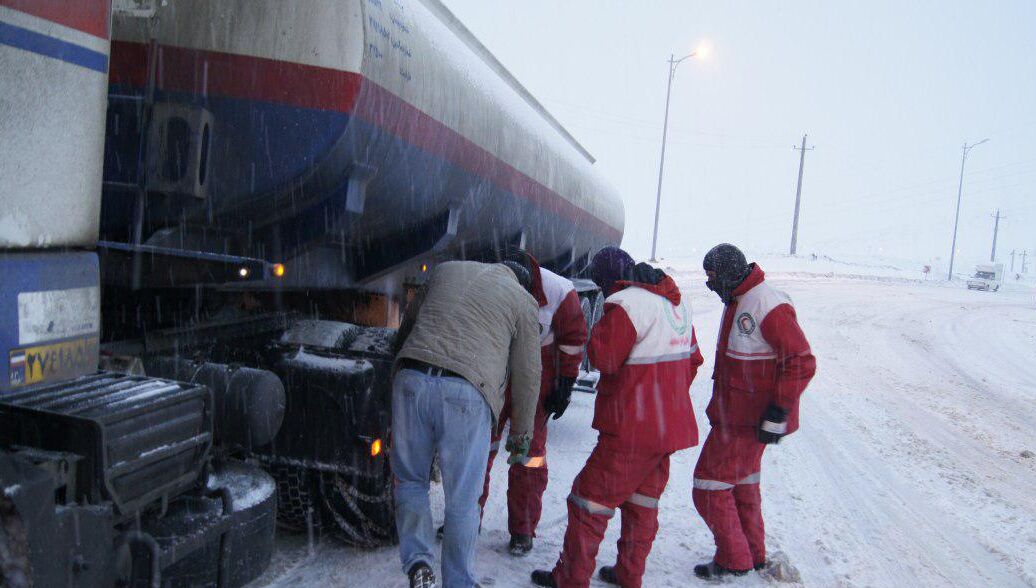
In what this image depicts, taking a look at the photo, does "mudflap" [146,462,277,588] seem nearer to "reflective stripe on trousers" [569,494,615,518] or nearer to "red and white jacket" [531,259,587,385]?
"reflective stripe on trousers" [569,494,615,518]

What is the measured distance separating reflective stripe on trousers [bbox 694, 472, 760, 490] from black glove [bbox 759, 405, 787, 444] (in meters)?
0.28

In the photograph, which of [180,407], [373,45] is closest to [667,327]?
[373,45]

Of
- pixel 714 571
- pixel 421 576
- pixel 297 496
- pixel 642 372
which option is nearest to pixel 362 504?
pixel 297 496

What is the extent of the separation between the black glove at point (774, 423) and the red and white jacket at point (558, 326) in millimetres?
1017

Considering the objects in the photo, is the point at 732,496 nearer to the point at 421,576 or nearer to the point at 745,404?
the point at 745,404

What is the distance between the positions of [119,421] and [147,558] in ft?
1.49

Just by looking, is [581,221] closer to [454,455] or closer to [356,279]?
[356,279]

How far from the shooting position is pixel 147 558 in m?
2.33

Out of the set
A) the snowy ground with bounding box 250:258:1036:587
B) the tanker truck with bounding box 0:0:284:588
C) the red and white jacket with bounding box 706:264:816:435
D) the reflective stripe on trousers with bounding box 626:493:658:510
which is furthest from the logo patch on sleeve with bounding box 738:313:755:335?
the tanker truck with bounding box 0:0:284:588

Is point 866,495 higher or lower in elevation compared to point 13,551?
lower

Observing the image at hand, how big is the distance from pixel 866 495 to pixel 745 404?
2205 mm

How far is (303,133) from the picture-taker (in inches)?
126

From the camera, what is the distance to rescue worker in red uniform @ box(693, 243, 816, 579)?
3912mm

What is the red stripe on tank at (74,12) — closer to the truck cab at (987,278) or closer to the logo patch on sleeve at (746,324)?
the logo patch on sleeve at (746,324)
